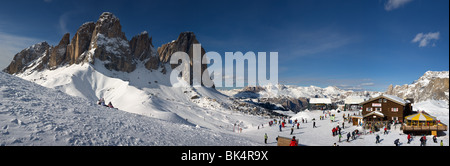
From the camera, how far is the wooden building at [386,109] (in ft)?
125

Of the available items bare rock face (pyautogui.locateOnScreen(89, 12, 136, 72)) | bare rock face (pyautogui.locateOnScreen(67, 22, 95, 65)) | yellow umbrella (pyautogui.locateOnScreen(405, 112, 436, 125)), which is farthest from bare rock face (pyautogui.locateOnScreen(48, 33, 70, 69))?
yellow umbrella (pyautogui.locateOnScreen(405, 112, 436, 125))

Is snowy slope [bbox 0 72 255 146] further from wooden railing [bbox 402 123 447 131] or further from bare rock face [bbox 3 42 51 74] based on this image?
bare rock face [bbox 3 42 51 74]

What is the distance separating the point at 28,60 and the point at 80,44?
66423 millimetres

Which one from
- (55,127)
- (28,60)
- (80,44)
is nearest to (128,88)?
(80,44)

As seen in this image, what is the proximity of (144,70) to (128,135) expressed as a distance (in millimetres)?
172805

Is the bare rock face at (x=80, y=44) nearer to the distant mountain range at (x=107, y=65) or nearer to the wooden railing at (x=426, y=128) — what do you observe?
the distant mountain range at (x=107, y=65)

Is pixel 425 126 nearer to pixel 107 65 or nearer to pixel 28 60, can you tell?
pixel 107 65

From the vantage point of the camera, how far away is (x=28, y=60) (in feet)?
601

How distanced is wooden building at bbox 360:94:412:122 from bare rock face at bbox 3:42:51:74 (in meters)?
214

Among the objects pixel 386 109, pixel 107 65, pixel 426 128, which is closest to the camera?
pixel 426 128

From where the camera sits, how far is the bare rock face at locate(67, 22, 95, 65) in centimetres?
15762

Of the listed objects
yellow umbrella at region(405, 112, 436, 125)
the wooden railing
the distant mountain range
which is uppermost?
the distant mountain range

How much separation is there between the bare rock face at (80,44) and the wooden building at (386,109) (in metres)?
178
